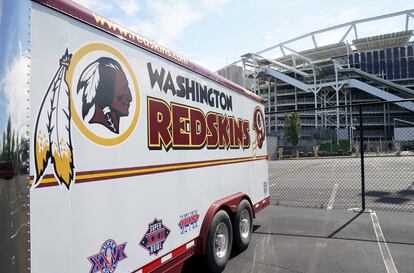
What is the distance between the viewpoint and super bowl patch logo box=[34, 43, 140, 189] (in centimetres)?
255

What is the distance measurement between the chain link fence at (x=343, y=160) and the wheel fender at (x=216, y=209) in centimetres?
513

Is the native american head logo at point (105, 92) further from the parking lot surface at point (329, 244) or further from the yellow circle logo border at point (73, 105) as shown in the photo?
the parking lot surface at point (329, 244)

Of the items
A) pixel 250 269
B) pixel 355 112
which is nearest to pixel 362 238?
pixel 250 269

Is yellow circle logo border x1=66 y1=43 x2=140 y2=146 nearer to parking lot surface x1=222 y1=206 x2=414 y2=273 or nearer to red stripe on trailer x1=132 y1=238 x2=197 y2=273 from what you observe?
red stripe on trailer x1=132 y1=238 x2=197 y2=273

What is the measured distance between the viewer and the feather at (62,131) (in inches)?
102

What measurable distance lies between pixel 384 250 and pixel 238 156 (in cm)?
315

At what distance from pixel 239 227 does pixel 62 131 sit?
395 centimetres

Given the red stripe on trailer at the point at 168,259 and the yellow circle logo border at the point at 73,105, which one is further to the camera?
the red stripe on trailer at the point at 168,259

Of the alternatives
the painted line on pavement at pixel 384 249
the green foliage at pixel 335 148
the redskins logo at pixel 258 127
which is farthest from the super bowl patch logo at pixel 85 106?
the green foliage at pixel 335 148

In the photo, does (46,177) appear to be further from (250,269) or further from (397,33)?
(397,33)

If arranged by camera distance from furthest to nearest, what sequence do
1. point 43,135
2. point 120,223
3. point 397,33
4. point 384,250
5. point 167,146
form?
point 397,33 < point 384,250 < point 167,146 < point 120,223 < point 43,135

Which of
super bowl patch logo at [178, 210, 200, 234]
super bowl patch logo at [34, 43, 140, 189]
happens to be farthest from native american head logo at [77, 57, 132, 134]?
super bowl patch logo at [178, 210, 200, 234]

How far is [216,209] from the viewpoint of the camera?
5.00 metres

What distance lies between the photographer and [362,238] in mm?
6812
